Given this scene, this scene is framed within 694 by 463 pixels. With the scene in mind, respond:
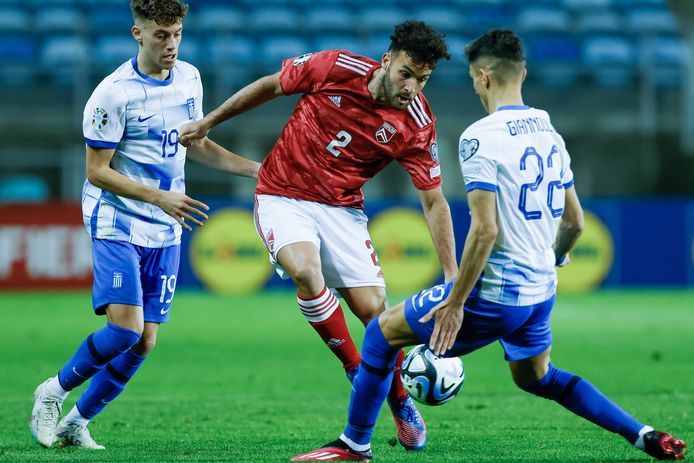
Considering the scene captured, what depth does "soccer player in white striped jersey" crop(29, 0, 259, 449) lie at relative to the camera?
5773mm

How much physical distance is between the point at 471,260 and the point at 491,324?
0.38 metres

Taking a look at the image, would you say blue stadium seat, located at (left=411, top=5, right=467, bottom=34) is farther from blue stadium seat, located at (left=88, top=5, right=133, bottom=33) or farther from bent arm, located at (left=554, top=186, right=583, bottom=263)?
bent arm, located at (left=554, top=186, right=583, bottom=263)

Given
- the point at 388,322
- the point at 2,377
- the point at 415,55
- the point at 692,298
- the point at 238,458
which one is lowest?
the point at 692,298

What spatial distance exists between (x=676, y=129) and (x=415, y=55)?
14.3 meters

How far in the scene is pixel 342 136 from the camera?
6.10m

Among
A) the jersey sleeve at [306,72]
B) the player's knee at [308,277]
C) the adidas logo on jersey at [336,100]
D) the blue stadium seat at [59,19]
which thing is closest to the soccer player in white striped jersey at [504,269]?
the player's knee at [308,277]

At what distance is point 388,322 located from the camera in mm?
5090

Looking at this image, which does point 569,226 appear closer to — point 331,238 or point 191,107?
point 331,238

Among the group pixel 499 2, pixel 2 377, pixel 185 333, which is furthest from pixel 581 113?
pixel 2 377

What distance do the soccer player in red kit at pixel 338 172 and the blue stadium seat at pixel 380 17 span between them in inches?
548

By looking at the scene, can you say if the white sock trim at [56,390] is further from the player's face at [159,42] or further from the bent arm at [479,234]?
the bent arm at [479,234]

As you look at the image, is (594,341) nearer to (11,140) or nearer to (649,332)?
(649,332)

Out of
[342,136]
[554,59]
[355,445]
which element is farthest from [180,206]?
[554,59]

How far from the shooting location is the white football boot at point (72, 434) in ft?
19.5
